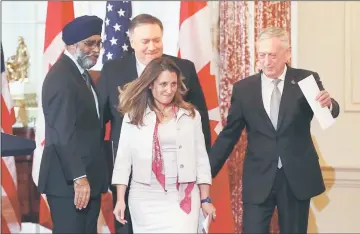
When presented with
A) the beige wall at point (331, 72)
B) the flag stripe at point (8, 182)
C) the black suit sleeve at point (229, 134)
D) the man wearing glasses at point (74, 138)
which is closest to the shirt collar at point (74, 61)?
the man wearing glasses at point (74, 138)

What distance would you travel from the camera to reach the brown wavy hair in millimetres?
3402

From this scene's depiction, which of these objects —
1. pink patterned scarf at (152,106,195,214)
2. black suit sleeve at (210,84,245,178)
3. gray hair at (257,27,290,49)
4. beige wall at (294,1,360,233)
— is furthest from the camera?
beige wall at (294,1,360,233)

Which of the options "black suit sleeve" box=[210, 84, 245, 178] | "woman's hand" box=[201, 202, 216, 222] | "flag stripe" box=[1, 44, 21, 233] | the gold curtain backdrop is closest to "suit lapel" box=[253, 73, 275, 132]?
"black suit sleeve" box=[210, 84, 245, 178]

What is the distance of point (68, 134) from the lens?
325 centimetres

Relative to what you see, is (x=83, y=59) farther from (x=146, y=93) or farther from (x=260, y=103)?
(x=260, y=103)

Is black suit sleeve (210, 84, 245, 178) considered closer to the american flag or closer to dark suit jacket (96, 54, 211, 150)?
dark suit jacket (96, 54, 211, 150)

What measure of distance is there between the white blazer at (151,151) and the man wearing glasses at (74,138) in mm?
148

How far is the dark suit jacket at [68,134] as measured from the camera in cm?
325

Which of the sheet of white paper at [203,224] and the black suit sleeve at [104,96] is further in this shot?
the black suit sleeve at [104,96]

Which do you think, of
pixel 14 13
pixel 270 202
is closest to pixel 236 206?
pixel 270 202

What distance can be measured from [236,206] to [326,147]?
936mm

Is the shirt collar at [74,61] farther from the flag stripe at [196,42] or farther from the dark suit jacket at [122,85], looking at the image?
the flag stripe at [196,42]

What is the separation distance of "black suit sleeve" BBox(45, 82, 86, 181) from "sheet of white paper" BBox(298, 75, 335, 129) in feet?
3.96

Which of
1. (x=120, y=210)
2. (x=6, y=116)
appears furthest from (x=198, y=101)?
(x=6, y=116)
